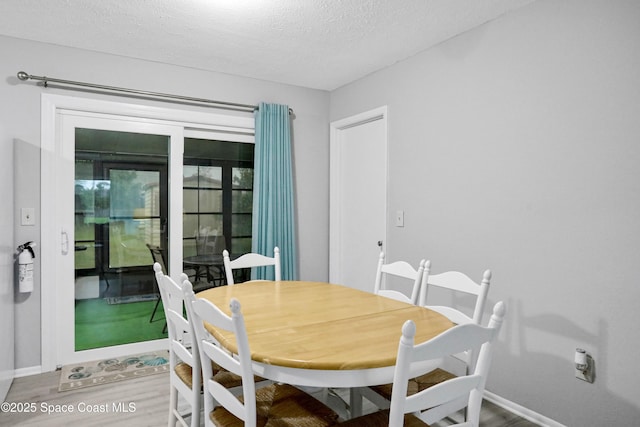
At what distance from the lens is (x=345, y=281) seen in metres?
4.17

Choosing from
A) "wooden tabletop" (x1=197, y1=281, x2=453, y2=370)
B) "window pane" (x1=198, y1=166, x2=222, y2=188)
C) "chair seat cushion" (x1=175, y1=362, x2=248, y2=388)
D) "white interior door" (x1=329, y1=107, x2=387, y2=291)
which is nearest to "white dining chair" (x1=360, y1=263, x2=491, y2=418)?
"wooden tabletop" (x1=197, y1=281, x2=453, y2=370)

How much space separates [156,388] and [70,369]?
0.82 meters

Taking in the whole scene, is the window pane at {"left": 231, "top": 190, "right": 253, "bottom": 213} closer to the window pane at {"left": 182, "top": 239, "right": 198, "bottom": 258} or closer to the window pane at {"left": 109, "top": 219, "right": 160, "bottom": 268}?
the window pane at {"left": 182, "top": 239, "right": 198, "bottom": 258}

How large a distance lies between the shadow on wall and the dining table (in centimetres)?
A: 88

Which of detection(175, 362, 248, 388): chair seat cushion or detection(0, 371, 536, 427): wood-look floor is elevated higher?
detection(175, 362, 248, 388): chair seat cushion

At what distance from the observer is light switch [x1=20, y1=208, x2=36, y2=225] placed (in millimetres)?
2953

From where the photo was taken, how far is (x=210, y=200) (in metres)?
3.79

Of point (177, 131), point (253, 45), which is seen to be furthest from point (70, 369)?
point (253, 45)

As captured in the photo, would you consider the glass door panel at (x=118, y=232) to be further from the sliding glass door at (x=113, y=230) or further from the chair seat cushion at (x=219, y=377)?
the chair seat cushion at (x=219, y=377)

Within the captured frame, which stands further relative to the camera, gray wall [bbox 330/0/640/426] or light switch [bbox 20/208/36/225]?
light switch [bbox 20/208/36/225]

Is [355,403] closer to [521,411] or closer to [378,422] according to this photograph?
[378,422]

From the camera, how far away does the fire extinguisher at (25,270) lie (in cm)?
285

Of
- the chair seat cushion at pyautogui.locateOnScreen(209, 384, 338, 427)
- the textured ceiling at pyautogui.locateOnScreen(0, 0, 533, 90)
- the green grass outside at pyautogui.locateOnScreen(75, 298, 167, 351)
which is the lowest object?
the green grass outside at pyautogui.locateOnScreen(75, 298, 167, 351)

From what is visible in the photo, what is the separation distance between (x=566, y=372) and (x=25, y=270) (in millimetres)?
3513
